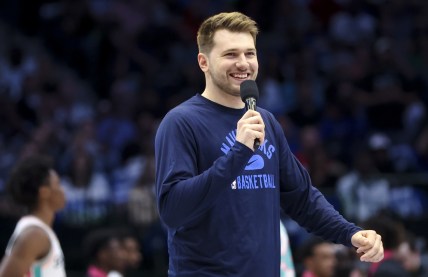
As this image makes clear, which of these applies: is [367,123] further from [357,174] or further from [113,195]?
[113,195]

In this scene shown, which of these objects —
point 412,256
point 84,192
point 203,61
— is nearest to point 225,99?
point 203,61

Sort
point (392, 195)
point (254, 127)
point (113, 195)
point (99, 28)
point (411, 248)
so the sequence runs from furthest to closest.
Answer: point (99, 28), point (113, 195), point (392, 195), point (411, 248), point (254, 127)

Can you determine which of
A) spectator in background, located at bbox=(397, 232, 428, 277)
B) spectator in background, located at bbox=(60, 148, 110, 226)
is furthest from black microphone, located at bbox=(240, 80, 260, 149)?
spectator in background, located at bbox=(60, 148, 110, 226)

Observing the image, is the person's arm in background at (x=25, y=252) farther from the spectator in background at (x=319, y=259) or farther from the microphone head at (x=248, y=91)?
the spectator in background at (x=319, y=259)

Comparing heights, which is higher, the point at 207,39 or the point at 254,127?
the point at 207,39

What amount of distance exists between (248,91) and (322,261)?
436cm

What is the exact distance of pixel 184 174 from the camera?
470 cm

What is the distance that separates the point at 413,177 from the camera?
11.5 meters

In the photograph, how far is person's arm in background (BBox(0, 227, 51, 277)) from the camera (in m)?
6.23

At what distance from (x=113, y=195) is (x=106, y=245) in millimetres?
4002

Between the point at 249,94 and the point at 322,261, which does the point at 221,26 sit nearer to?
the point at 249,94

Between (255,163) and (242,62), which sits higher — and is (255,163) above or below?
below

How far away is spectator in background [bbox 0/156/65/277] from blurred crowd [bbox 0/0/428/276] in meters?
4.74

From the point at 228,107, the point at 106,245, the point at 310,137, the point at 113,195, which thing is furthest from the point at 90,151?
the point at 228,107
